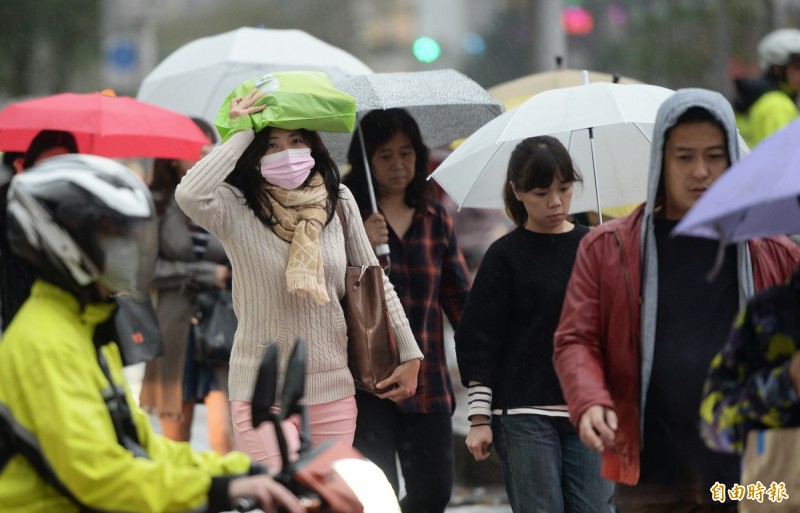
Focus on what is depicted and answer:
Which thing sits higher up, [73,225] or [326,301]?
[73,225]

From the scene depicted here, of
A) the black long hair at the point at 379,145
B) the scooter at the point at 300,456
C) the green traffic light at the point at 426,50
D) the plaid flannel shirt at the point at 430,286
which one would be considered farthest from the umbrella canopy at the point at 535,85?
the scooter at the point at 300,456

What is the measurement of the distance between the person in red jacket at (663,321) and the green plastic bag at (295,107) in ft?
5.25

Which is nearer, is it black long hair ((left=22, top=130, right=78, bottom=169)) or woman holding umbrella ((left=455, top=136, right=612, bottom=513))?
woman holding umbrella ((left=455, top=136, right=612, bottom=513))

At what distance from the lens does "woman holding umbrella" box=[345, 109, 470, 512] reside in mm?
6324

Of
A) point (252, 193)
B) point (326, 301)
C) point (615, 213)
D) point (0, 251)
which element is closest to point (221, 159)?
point (252, 193)

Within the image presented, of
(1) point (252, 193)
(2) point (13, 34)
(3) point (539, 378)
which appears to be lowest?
(3) point (539, 378)

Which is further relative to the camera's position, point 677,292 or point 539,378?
point 539,378

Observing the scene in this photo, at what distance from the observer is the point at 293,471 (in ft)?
11.0

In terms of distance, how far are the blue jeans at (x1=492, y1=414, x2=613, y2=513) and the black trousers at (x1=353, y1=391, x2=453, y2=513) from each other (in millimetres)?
596

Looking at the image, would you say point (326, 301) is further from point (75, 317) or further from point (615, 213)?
point (615, 213)

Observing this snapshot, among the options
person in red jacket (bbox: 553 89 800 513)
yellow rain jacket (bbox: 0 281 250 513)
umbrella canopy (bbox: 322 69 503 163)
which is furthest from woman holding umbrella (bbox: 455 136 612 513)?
yellow rain jacket (bbox: 0 281 250 513)

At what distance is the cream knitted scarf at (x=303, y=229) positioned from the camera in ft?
17.6

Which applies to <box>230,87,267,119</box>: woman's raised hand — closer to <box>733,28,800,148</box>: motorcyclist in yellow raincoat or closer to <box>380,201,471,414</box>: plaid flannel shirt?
<box>380,201,471,414</box>: plaid flannel shirt

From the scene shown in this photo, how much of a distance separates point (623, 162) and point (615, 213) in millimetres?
1232
